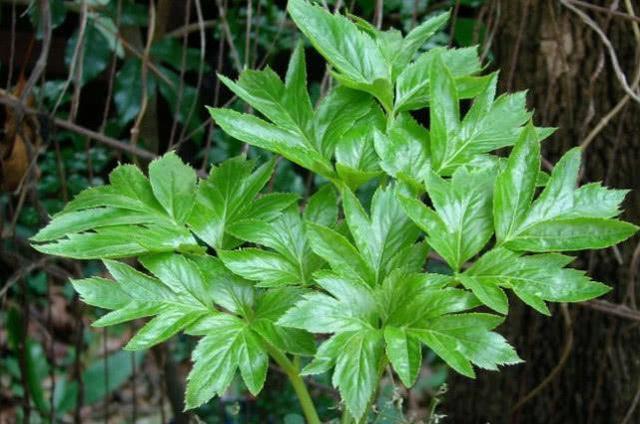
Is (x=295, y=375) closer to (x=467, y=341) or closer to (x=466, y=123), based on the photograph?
(x=467, y=341)

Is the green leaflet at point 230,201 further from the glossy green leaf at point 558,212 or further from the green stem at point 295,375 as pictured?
the glossy green leaf at point 558,212

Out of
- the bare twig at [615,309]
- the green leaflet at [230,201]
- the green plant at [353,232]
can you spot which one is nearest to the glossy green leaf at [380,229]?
the green plant at [353,232]

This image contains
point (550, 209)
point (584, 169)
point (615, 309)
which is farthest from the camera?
point (584, 169)

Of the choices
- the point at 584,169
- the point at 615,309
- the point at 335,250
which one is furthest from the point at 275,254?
the point at 584,169

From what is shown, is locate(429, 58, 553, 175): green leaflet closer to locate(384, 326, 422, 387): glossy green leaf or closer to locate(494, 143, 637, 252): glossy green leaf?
locate(494, 143, 637, 252): glossy green leaf

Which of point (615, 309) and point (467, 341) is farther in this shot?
point (615, 309)

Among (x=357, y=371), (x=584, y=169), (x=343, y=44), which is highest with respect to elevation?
(x=343, y=44)
